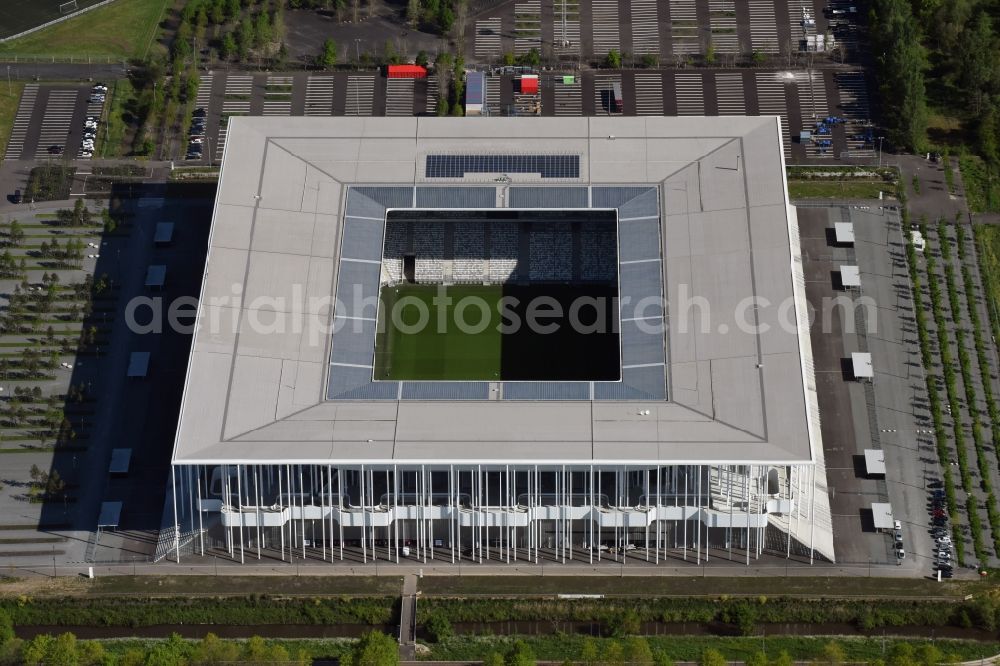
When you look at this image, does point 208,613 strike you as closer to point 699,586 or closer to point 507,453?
point 507,453

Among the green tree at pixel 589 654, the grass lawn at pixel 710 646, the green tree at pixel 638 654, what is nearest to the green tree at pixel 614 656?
the green tree at pixel 638 654

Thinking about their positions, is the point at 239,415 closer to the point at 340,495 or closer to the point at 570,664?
the point at 340,495

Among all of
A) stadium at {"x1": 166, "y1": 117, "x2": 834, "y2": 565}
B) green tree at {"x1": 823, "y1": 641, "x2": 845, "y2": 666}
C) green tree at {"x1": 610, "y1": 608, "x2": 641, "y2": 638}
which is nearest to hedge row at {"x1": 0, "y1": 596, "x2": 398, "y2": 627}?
stadium at {"x1": 166, "y1": 117, "x2": 834, "y2": 565}

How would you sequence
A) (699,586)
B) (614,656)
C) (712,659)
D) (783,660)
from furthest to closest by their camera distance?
(699,586) < (614,656) < (712,659) < (783,660)

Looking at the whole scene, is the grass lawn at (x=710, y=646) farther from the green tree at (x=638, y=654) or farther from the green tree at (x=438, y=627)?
the green tree at (x=638, y=654)

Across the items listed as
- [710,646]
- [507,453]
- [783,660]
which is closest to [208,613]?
[507,453]

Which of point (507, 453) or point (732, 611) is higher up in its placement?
point (507, 453)
